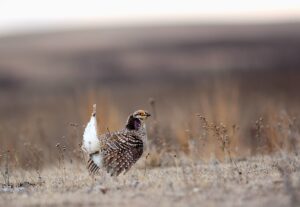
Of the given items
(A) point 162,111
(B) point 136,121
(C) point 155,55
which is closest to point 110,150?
(B) point 136,121

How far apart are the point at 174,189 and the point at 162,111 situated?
470 inches

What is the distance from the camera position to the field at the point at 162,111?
25.4 ft

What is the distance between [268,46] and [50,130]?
1651cm

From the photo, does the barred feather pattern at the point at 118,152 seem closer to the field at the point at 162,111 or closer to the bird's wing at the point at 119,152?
the bird's wing at the point at 119,152

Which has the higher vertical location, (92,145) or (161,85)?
(161,85)

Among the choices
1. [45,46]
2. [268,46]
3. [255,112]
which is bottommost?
[255,112]

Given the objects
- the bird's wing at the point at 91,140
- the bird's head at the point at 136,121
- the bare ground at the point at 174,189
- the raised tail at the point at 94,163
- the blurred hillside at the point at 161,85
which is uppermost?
→ the blurred hillside at the point at 161,85

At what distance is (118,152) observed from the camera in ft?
29.6

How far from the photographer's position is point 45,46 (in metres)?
44.2

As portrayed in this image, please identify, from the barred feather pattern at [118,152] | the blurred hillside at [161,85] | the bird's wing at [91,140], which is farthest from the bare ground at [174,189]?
the blurred hillside at [161,85]

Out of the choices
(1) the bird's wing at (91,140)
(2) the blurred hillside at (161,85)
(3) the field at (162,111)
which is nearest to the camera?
(3) the field at (162,111)

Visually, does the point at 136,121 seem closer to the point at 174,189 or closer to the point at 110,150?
the point at 110,150

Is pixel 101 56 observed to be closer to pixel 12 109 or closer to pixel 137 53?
pixel 137 53

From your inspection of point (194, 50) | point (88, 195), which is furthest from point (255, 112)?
point (194, 50)
